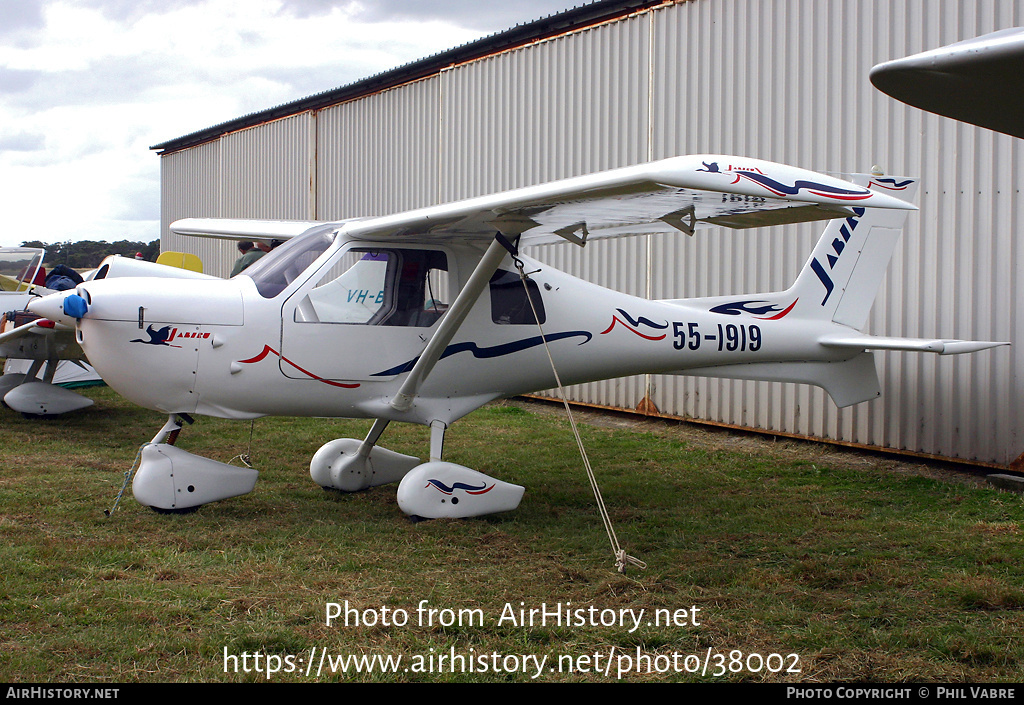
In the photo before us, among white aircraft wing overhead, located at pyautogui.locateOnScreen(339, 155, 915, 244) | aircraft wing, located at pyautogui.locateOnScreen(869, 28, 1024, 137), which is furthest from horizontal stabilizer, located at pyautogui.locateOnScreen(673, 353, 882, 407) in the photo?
aircraft wing, located at pyautogui.locateOnScreen(869, 28, 1024, 137)

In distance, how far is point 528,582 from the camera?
431cm

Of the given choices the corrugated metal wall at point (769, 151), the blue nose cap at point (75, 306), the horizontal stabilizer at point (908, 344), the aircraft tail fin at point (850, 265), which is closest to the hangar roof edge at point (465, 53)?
the corrugated metal wall at point (769, 151)

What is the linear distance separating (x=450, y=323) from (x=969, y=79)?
3.63m

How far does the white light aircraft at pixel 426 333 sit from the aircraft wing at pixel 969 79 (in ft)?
6.80

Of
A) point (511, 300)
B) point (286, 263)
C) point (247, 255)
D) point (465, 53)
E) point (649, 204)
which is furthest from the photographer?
point (465, 53)

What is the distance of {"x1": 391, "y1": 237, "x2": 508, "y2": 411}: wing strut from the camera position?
200 inches

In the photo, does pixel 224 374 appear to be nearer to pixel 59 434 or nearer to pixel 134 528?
pixel 134 528

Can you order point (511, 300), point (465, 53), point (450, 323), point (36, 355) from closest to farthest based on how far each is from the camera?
point (450, 323)
point (511, 300)
point (36, 355)
point (465, 53)

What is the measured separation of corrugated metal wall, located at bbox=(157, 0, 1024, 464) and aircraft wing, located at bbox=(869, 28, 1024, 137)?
5763mm

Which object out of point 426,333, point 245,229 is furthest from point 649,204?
point 245,229

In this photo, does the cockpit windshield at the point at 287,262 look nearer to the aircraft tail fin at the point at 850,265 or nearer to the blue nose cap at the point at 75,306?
the blue nose cap at the point at 75,306

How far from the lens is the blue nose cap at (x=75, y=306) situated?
195 inches

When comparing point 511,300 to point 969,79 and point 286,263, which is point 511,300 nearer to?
point 286,263

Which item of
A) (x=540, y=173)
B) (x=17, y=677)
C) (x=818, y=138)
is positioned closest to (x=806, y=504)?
(x=818, y=138)
